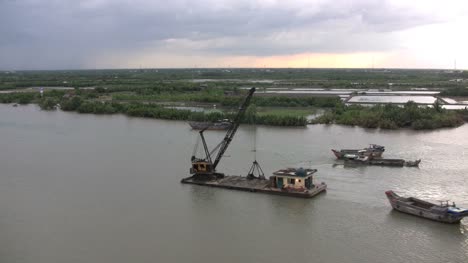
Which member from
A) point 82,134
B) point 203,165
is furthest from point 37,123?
point 203,165

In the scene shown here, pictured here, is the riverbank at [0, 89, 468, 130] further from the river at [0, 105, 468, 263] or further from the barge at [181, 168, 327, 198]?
the barge at [181, 168, 327, 198]

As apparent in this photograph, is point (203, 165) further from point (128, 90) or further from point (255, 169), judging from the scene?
point (128, 90)

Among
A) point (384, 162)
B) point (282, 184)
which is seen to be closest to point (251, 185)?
point (282, 184)

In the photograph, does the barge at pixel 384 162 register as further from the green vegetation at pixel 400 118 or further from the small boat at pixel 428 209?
the green vegetation at pixel 400 118

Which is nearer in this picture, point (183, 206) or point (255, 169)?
point (183, 206)

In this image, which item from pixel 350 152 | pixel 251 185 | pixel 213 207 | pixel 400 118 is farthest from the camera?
pixel 400 118

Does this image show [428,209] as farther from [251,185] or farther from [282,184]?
[251,185]

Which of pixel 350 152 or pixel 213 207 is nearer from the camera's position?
pixel 213 207
